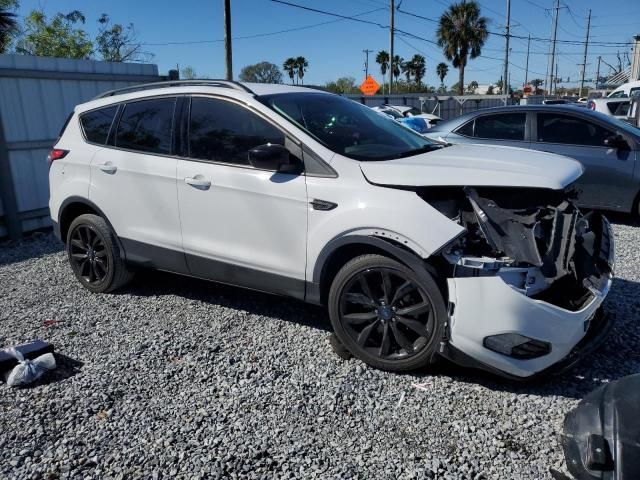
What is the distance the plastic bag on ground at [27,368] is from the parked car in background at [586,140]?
5162 millimetres

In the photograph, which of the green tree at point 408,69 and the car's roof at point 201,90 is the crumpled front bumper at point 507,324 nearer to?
the car's roof at point 201,90

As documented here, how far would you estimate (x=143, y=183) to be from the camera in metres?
4.38

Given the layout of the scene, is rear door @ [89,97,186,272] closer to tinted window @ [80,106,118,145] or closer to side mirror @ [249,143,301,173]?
Answer: tinted window @ [80,106,118,145]

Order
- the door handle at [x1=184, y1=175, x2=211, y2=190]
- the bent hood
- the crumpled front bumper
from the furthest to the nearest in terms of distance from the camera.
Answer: the door handle at [x1=184, y1=175, x2=211, y2=190], the bent hood, the crumpled front bumper

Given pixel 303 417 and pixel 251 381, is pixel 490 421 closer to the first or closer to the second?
pixel 303 417

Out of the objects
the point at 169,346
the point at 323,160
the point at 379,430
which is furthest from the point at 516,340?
the point at 169,346

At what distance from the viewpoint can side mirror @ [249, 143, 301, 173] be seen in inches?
139

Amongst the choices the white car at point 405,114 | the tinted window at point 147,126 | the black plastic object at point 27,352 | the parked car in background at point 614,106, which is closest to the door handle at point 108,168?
the tinted window at point 147,126

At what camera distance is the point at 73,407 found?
3207mm

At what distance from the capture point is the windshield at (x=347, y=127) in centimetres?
377

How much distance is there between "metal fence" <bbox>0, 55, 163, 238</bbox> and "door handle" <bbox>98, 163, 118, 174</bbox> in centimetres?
338

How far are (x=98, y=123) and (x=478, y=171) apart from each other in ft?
11.4

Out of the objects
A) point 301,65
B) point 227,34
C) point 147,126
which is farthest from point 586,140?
point 301,65

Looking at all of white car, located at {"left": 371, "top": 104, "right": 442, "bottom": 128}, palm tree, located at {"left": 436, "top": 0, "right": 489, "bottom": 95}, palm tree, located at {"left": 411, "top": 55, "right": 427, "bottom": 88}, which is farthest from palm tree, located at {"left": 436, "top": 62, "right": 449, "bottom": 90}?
white car, located at {"left": 371, "top": 104, "right": 442, "bottom": 128}
